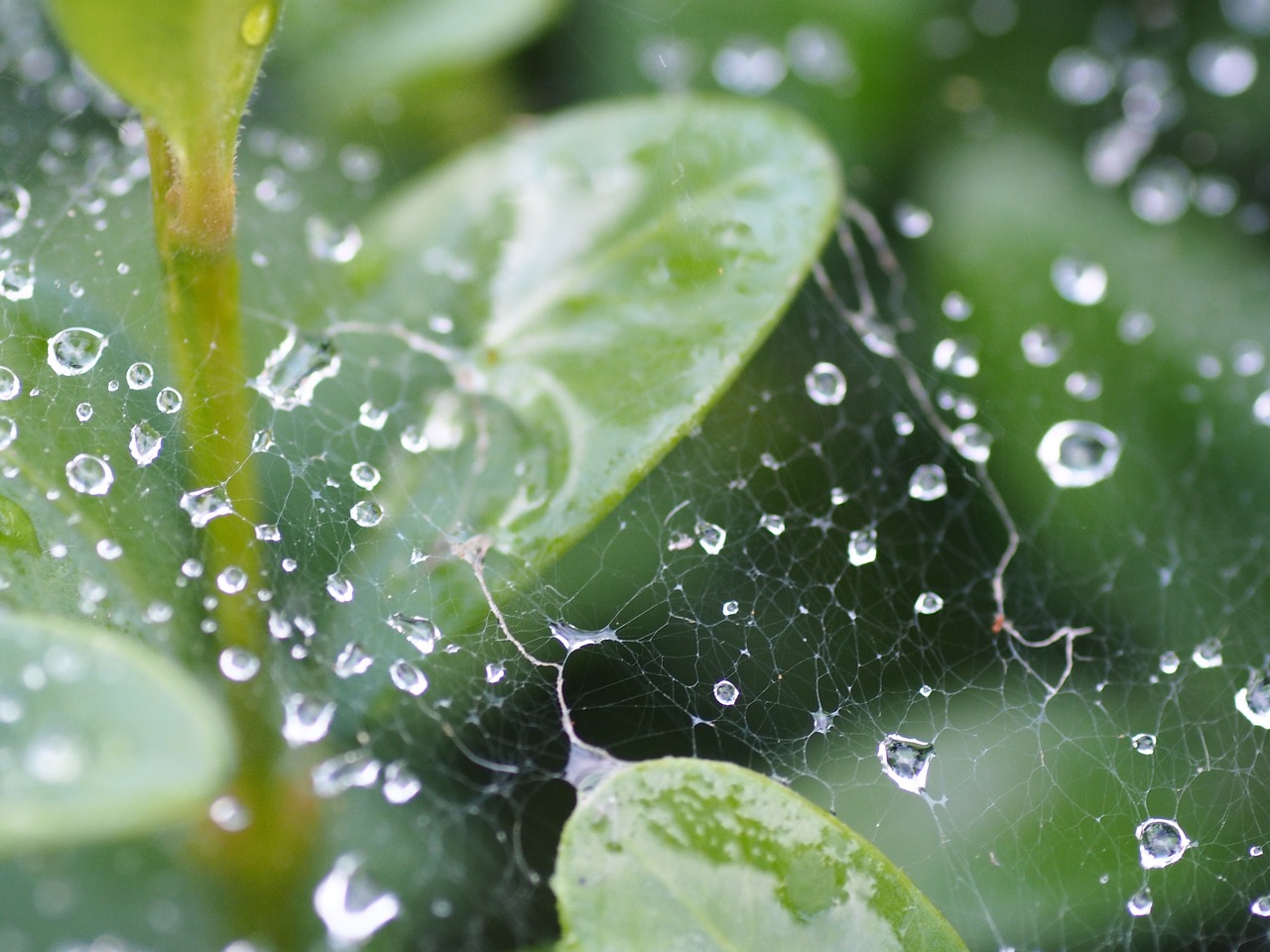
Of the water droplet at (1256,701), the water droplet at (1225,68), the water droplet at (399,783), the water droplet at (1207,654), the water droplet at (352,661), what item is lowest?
the water droplet at (399,783)

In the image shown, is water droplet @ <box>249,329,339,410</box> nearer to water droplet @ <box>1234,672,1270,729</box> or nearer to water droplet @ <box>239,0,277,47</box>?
water droplet @ <box>239,0,277,47</box>

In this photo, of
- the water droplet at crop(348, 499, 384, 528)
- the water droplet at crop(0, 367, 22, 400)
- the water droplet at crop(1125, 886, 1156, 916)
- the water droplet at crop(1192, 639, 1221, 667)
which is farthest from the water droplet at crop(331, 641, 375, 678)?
the water droplet at crop(1192, 639, 1221, 667)

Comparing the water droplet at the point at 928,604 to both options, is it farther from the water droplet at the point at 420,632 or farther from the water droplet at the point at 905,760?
the water droplet at the point at 420,632

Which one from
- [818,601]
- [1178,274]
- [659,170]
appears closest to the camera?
[818,601]

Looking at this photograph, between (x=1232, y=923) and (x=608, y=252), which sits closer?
(x=1232, y=923)

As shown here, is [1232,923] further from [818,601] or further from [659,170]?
[659,170]

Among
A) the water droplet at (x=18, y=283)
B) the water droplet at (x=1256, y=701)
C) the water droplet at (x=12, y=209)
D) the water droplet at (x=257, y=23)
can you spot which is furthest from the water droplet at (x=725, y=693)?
the water droplet at (x=12, y=209)

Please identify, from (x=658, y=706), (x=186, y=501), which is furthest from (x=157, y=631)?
(x=658, y=706)
